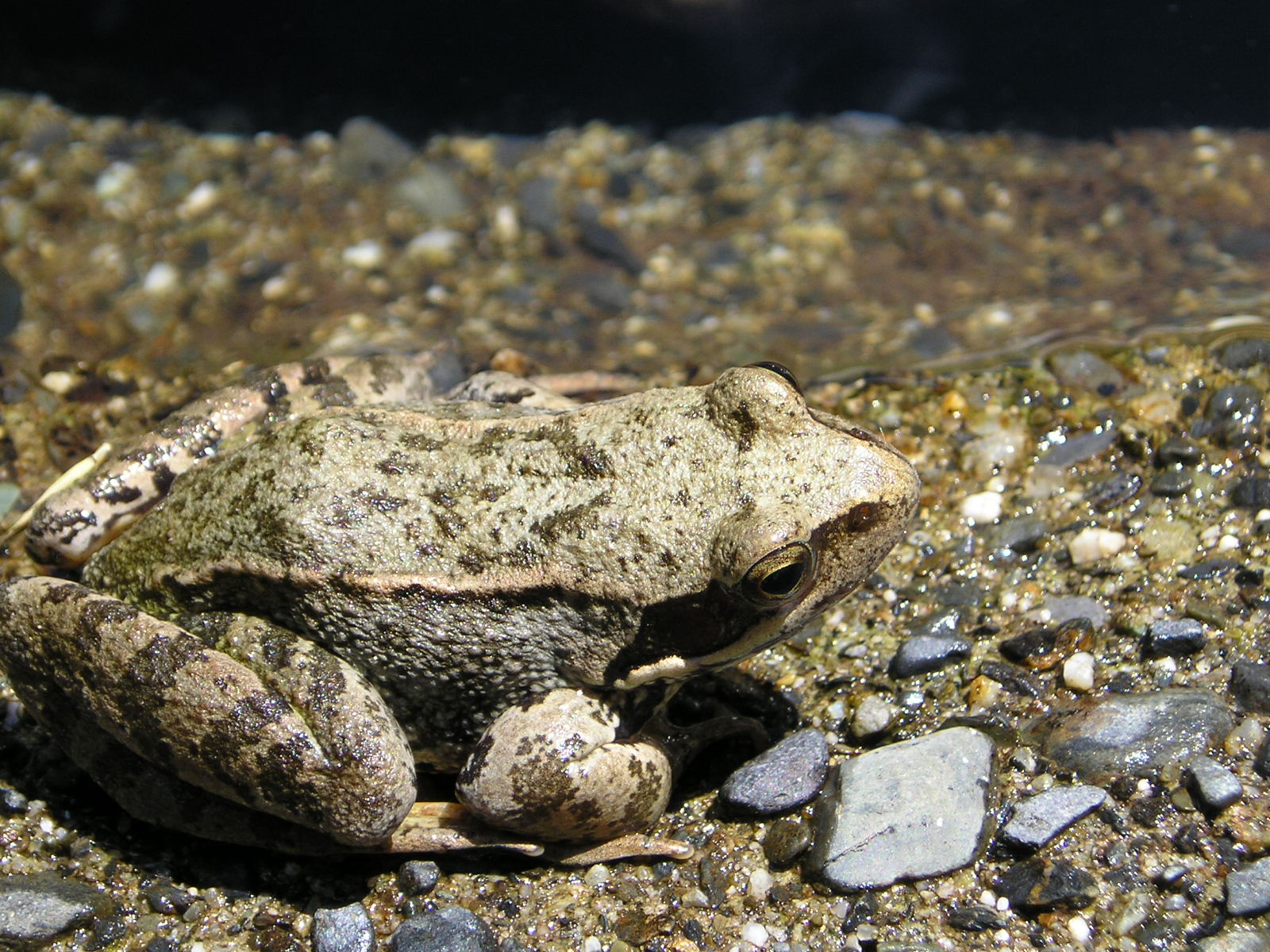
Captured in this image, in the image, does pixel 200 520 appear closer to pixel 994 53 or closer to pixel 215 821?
pixel 215 821

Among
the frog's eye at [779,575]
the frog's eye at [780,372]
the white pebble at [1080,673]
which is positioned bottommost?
the white pebble at [1080,673]

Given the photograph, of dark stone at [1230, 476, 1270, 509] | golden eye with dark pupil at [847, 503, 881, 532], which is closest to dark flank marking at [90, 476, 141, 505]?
golden eye with dark pupil at [847, 503, 881, 532]

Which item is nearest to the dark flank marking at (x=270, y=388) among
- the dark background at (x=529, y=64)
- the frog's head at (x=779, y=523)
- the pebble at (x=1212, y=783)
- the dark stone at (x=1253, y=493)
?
the frog's head at (x=779, y=523)

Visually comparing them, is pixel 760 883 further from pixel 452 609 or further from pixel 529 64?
pixel 529 64

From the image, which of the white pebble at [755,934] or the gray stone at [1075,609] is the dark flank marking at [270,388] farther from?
the gray stone at [1075,609]

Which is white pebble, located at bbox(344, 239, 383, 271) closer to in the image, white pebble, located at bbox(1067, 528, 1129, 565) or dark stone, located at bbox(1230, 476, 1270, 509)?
white pebble, located at bbox(1067, 528, 1129, 565)
